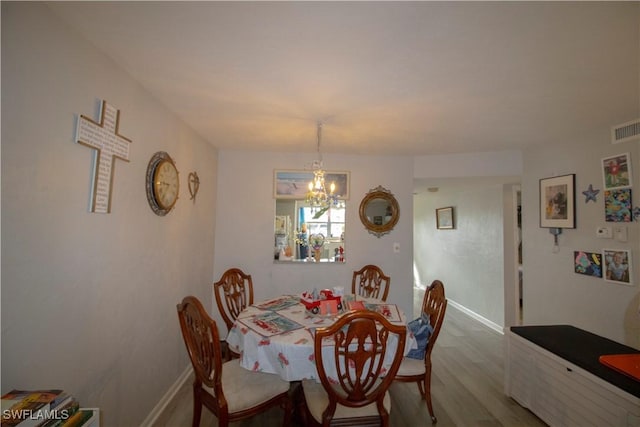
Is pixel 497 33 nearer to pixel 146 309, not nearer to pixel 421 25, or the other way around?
pixel 421 25

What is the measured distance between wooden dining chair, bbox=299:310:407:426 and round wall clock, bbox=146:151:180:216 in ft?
4.96

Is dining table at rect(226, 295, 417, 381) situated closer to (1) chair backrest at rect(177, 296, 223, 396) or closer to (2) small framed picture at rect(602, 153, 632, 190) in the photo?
(1) chair backrest at rect(177, 296, 223, 396)

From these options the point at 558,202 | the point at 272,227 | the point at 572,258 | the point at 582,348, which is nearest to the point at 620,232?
the point at 572,258

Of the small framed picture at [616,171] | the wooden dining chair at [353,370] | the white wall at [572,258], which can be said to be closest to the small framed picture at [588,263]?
the white wall at [572,258]

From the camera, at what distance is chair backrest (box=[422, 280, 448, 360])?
2029 millimetres

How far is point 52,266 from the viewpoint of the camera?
122 centimetres

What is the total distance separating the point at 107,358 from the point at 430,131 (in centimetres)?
302

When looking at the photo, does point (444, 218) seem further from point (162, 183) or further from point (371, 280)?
point (162, 183)

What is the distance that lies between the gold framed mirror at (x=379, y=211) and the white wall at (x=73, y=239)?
2290 millimetres

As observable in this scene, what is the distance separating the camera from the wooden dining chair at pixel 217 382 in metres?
1.48

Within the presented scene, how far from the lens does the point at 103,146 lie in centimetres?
150

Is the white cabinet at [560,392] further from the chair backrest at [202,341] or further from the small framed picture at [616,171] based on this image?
the chair backrest at [202,341]

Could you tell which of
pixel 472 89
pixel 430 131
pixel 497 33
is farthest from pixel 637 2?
pixel 430 131

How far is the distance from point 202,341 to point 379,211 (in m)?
2.67
